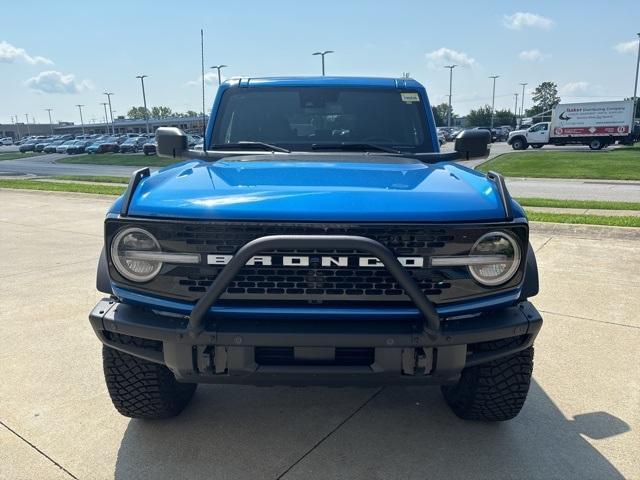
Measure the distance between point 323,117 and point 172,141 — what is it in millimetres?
1122

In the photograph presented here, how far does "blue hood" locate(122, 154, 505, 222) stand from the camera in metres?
2.18

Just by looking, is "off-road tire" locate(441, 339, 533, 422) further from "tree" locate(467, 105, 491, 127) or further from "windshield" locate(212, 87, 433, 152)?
"tree" locate(467, 105, 491, 127)

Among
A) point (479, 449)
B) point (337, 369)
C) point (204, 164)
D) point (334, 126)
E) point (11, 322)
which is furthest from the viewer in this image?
point (11, 322)

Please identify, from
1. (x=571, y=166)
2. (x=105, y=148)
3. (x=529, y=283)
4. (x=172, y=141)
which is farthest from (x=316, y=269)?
(x=105, y=148)

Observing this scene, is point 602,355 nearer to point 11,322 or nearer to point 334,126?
point 334,126

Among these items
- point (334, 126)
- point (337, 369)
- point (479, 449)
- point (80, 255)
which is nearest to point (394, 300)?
point (337, 369)

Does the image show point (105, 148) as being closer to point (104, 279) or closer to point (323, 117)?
point (323, 117)

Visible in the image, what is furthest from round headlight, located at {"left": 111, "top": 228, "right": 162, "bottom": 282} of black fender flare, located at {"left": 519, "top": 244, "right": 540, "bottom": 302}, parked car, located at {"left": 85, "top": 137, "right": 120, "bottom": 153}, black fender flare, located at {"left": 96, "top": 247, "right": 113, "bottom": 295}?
parked car, located at {"left": 85, "top": 137, "right": 120, "bottom": 153}

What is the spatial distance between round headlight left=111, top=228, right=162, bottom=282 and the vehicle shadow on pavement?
98cm

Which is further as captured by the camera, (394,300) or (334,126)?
(334,126)

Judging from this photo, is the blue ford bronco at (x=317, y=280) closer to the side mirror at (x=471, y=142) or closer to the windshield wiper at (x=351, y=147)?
the windshield wiper at (x=351, y=147)

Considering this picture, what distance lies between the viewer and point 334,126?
12.1ft

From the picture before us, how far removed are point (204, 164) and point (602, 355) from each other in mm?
3041

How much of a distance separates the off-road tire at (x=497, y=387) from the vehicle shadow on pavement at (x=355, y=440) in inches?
6.0
